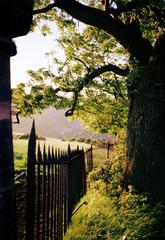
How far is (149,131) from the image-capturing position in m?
8.27

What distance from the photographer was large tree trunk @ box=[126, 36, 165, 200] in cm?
788

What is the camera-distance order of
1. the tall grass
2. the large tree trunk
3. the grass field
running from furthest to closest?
the grass field, the large tree trunk, the tall grass

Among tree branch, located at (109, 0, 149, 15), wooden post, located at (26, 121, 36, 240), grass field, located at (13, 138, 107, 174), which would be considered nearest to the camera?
wooden post, located at (26, 121, 36, 240)

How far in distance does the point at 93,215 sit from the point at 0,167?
4.65 m

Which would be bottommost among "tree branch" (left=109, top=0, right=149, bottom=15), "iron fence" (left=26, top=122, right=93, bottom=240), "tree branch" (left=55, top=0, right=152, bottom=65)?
"iron fence" (left=26, top=122, right=93, bottom=240)

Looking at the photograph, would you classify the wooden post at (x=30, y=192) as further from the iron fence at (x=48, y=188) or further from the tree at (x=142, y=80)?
the tree at (x=142, y=80)

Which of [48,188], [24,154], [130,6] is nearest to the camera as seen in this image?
[48,188]

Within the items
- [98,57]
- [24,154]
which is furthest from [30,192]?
[24,154]

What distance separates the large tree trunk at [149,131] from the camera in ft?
25.9

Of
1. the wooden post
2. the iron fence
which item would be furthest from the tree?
the wooden post

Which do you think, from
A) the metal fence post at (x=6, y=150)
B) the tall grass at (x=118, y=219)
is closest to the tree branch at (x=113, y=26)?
the tall grass at (x=118, y=219)

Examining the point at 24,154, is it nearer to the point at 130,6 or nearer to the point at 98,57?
the point at 98,57

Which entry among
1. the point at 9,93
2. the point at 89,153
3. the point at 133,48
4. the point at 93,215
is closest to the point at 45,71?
the point at 89,153

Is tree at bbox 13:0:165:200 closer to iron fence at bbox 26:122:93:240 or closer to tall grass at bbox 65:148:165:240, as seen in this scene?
tall grass at bbox 65:148:165:240
